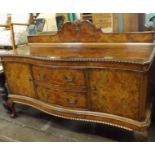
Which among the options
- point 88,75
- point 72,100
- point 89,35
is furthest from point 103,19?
point 72,100

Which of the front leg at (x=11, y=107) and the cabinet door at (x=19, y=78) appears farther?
the front leg at (x=11, y=107)

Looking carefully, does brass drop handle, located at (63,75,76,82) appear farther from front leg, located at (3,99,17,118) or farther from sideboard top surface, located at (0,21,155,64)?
front leg, located at (3,99,17,118)

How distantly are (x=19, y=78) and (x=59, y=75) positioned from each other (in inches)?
18.2

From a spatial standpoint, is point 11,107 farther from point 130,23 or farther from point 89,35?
point 130,23

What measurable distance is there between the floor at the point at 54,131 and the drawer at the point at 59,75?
487 mm

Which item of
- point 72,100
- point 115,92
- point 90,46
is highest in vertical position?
point 90,46

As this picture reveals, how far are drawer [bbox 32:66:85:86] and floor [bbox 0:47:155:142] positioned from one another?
49 cm

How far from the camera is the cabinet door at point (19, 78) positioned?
178 centimetres

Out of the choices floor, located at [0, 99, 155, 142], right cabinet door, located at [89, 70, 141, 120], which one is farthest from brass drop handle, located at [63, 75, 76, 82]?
floor, located at [0, 99, 155, 142]

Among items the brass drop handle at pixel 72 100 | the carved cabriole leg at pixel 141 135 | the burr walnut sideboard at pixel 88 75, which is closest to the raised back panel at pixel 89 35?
the burr walnut sideboard at pixel 88 75

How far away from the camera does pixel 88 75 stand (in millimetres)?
1436

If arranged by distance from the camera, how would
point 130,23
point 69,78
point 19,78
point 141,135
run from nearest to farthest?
point 141,135 < point 69,78 < point 130,23 < point 19,78

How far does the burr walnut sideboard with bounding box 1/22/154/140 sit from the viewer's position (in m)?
1.33

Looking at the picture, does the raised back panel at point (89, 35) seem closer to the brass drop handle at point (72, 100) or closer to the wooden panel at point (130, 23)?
the wooden panel at point (130, 23)
